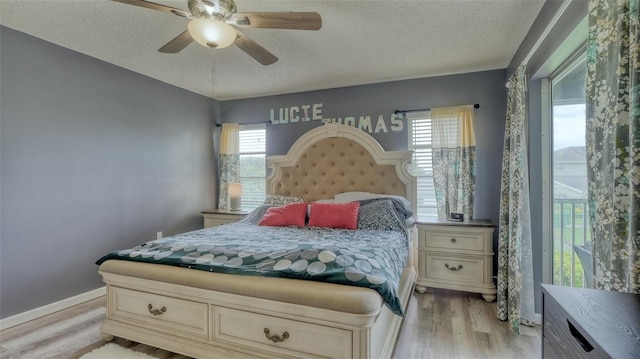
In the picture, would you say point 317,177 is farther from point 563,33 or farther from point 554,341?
point 554,341

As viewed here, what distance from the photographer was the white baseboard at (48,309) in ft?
8.08

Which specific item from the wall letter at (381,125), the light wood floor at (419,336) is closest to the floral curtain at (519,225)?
the light wood floor at (419,336)

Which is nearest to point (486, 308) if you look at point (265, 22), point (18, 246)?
point (265, 22)

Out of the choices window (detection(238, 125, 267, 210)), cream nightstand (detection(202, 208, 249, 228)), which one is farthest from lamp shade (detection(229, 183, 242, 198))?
window (detection(238, 125, 267, 210))

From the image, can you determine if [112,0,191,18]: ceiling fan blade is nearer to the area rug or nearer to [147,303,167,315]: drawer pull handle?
[147,303,167,315]: drawer pull handle

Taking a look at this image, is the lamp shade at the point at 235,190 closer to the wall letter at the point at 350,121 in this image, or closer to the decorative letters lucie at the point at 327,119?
A: the decorative letters lucie at the point at 327,119

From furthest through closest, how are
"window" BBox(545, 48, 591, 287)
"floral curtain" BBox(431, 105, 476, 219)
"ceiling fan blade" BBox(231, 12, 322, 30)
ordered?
"floral curtain" BBox(431, 105, 476, 219) → "window" BBox(545, 48, 591, 287) → "ceiling fan blade" BBox(231, 12, 322, 30)

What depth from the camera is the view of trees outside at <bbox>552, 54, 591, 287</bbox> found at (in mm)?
2096

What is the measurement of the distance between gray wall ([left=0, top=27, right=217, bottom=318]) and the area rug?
1137 mm

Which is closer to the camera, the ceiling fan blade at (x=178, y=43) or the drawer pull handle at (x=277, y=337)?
the drawer pull handle at (x=277, y=337)

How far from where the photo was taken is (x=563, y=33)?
1.86 meters

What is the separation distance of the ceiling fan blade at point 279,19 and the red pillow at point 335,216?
172 centimetres

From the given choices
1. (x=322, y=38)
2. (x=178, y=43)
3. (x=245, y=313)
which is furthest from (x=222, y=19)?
(x=245, y=313)

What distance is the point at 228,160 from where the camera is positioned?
4.57 metres
